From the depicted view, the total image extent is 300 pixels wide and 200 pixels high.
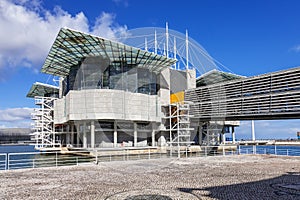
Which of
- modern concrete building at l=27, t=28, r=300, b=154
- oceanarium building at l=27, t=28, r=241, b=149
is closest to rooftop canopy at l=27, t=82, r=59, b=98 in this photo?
modern concrete building at l=27, t=28, r=300, b=154

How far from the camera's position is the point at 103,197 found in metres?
8.14

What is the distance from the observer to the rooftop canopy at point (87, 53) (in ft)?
126

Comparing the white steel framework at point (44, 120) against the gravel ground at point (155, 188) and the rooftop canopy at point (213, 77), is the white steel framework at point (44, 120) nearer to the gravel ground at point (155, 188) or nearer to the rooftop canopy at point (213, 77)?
the rooftop canopy at point (213, 77)

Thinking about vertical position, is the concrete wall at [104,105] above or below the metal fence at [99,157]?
above

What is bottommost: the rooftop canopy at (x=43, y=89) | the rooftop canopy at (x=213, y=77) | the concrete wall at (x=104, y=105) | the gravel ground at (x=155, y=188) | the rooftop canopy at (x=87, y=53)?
the gravel ground at (x=155, y=188)

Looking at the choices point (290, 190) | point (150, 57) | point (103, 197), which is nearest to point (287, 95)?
point (150, 57)

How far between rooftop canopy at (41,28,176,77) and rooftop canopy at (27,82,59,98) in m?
17.2

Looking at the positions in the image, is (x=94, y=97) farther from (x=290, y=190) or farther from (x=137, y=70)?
(x=290, y=190)

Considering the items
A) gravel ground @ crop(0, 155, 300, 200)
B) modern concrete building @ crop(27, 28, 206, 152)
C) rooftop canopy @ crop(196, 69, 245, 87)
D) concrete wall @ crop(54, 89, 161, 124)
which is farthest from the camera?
rooftop canopy @ crop(196, 69, 245, 87)

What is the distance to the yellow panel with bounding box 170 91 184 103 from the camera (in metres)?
48.8

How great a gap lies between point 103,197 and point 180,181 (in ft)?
13.0

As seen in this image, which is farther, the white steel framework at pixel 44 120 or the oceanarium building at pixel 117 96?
the white steel framework at pixel 44 120

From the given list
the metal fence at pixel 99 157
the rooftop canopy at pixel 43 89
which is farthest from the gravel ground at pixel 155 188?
the rooftop canopy at pixel 43 89

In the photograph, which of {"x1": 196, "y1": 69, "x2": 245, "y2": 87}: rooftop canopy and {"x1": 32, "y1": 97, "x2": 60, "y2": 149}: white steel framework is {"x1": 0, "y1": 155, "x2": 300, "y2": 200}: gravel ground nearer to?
{"x1": 196, "y1": 69, "x2": 245, "y2": 87}: rooftop canopy
